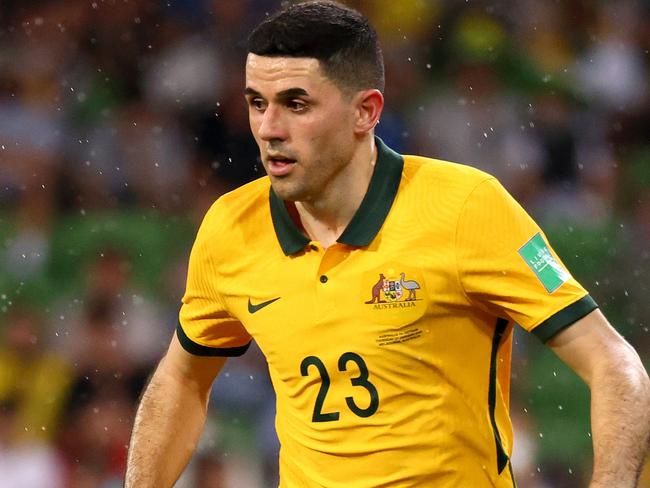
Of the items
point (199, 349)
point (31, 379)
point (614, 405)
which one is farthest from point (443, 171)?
point (31, 379)

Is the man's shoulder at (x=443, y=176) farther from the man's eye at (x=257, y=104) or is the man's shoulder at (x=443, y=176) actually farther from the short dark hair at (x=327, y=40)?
the man's eye at (x=257, y=104)

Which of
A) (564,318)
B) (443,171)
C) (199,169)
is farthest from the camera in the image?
(199,169)

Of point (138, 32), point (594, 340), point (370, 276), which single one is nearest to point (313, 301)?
point (370, 276)

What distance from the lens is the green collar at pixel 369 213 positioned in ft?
9.98

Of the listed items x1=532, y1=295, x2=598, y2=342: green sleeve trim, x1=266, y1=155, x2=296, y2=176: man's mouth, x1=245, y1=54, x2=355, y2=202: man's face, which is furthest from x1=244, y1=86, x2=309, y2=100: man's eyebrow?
x1=532, y1=295, x2=598, y2=342: green sleeve trim

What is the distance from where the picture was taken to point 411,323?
9.72 feet

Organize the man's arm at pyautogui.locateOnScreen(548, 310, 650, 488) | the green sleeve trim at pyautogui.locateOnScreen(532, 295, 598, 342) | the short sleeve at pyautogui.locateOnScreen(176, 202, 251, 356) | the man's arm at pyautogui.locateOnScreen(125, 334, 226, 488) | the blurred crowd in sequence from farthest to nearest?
the blurred crowd, the man's arm at pyautogui.locateOnScreen(125, 334, 226, 488), the short sleeve at pyautogui.locateOnScreen(176, 202, 251, 356), the green sleeve trim at pyautogui.locateOnScreen(532, 295, 598, 342), the man's arm at pyautogui.locateOnScreen(548, 310, 650, 488)

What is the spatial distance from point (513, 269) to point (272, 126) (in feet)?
2.06

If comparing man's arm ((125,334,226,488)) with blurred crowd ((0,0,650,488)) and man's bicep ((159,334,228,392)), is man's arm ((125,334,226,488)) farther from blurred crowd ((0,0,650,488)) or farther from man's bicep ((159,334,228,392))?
blurred crowd ((0,0,650,488))

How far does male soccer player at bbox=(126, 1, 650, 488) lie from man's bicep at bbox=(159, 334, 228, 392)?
0.34 meters

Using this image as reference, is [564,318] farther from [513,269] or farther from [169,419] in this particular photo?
[169,419]

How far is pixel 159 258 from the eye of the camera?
6.31 metres

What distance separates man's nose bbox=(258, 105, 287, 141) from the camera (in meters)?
2.93

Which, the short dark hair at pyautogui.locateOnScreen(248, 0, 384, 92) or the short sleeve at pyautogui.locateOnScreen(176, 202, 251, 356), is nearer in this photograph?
the short dark hair at pyautogui.locateOnScreen(248, 0, 384, 92)
